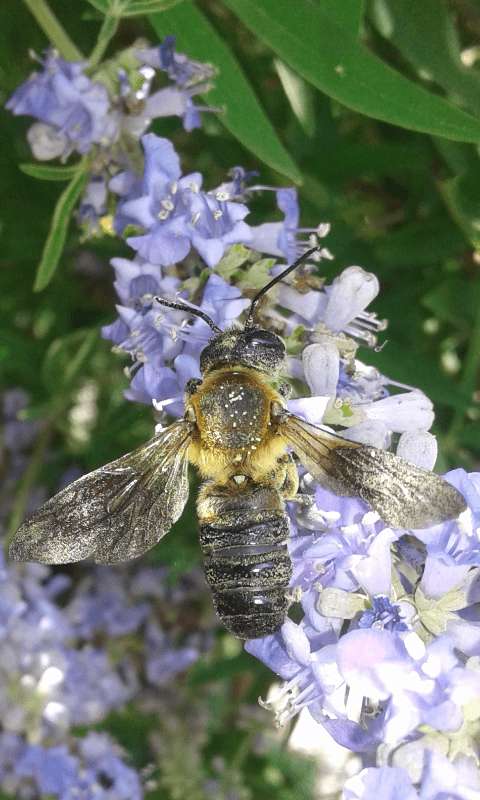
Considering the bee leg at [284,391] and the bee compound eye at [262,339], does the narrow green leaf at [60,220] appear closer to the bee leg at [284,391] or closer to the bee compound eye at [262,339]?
the bee compound eye at [262,339]

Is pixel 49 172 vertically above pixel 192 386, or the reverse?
pixel 49 172

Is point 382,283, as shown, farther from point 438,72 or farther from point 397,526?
point 397,526

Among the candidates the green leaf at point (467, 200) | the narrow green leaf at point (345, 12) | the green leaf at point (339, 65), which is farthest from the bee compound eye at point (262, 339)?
the green leaf at point (467, 200)

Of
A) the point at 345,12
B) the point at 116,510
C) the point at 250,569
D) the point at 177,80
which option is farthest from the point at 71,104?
the point at 250,569

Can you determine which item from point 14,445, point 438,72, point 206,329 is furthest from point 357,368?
point 14,445

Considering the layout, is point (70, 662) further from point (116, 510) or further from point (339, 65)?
point (339, 65)

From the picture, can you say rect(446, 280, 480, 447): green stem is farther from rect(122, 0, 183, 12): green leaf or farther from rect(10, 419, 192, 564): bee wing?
rect(122, 0, 183, 12): green leaf
